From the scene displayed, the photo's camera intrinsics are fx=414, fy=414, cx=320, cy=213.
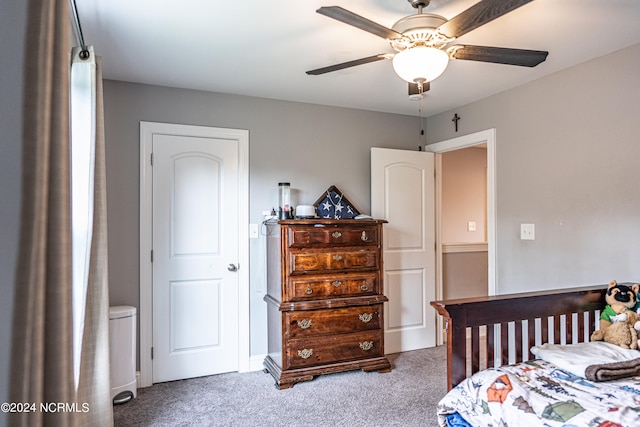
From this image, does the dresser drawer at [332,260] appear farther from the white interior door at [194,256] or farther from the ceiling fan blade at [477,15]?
the ceiling fan blade at [477,15]

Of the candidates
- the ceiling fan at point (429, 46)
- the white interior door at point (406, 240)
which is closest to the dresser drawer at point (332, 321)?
the white interior door at point (406, 240)

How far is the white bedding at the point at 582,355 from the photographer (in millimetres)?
1917

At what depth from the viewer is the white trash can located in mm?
2936

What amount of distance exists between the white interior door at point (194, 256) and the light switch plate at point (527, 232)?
237 cm

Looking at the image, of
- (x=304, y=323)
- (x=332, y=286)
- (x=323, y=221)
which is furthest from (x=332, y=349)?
(x=323, y=221)

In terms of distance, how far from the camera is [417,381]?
10.8 feet

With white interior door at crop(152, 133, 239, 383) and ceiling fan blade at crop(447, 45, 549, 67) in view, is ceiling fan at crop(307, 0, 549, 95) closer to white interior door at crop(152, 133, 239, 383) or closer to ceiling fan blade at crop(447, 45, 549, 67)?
ceiling fan blade at crop(447, 45, 549, 67)

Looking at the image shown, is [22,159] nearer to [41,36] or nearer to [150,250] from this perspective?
[41,36]

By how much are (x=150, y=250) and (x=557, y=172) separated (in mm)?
3195

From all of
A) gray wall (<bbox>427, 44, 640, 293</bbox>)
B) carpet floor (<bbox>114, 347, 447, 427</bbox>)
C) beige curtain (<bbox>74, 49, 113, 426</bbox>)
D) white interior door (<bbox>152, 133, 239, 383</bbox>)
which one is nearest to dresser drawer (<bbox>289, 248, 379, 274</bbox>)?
white interior door (<bbox>152, 133, 239, 383</bbox>)

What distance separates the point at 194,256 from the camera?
3.44 metres

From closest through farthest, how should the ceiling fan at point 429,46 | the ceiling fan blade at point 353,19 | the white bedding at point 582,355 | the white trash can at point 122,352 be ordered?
the ceiling fan blade at point 353,19, the ceiling fan at point 429,46, the white bedding at point 582,355, the white trash can at point 122,352

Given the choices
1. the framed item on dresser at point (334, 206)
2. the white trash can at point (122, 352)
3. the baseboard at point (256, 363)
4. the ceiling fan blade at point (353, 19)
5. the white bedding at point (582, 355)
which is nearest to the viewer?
the ceiling fan blade at point (353, 19)

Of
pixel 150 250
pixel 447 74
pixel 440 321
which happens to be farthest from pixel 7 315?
pixel 440 321
